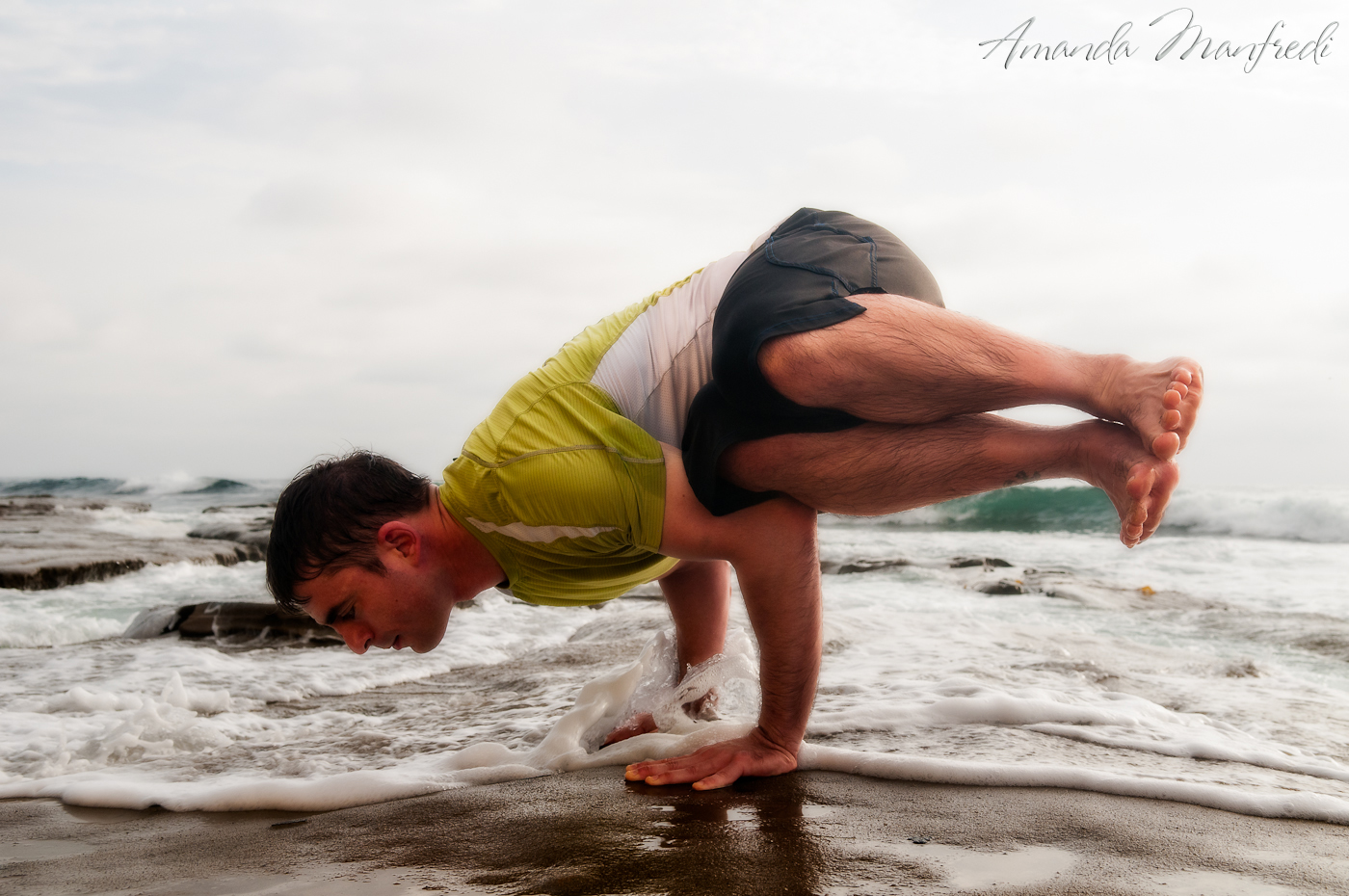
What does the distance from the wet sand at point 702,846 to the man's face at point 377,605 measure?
0.42 m

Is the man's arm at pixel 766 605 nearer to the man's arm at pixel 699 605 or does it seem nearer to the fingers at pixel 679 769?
the fingers at pixel 679 769

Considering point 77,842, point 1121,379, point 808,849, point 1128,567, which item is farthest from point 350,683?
point 1128,567

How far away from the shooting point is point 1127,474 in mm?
1904

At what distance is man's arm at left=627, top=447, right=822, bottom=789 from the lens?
2209mm

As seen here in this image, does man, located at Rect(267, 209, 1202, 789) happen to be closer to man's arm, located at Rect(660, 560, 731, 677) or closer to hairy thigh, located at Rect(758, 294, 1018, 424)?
hairy thigh, located at Rect(758, 294, 1018, 424)

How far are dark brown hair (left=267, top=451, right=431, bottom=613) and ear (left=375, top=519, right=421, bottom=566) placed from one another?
0.07 feet

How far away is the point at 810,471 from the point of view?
2219mm

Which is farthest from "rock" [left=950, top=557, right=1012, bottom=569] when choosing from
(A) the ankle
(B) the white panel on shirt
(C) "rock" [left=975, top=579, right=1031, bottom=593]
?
(A) the ankle

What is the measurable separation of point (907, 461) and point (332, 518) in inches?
56.6

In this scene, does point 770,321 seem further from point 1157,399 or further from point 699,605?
point 699,605

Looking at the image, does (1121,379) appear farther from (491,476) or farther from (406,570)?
(406,570)

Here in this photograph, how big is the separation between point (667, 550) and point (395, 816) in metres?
0.89

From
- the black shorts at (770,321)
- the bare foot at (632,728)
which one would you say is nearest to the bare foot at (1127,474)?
the black shorts at (770,321)

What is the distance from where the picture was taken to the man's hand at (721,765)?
2232 millimetres
